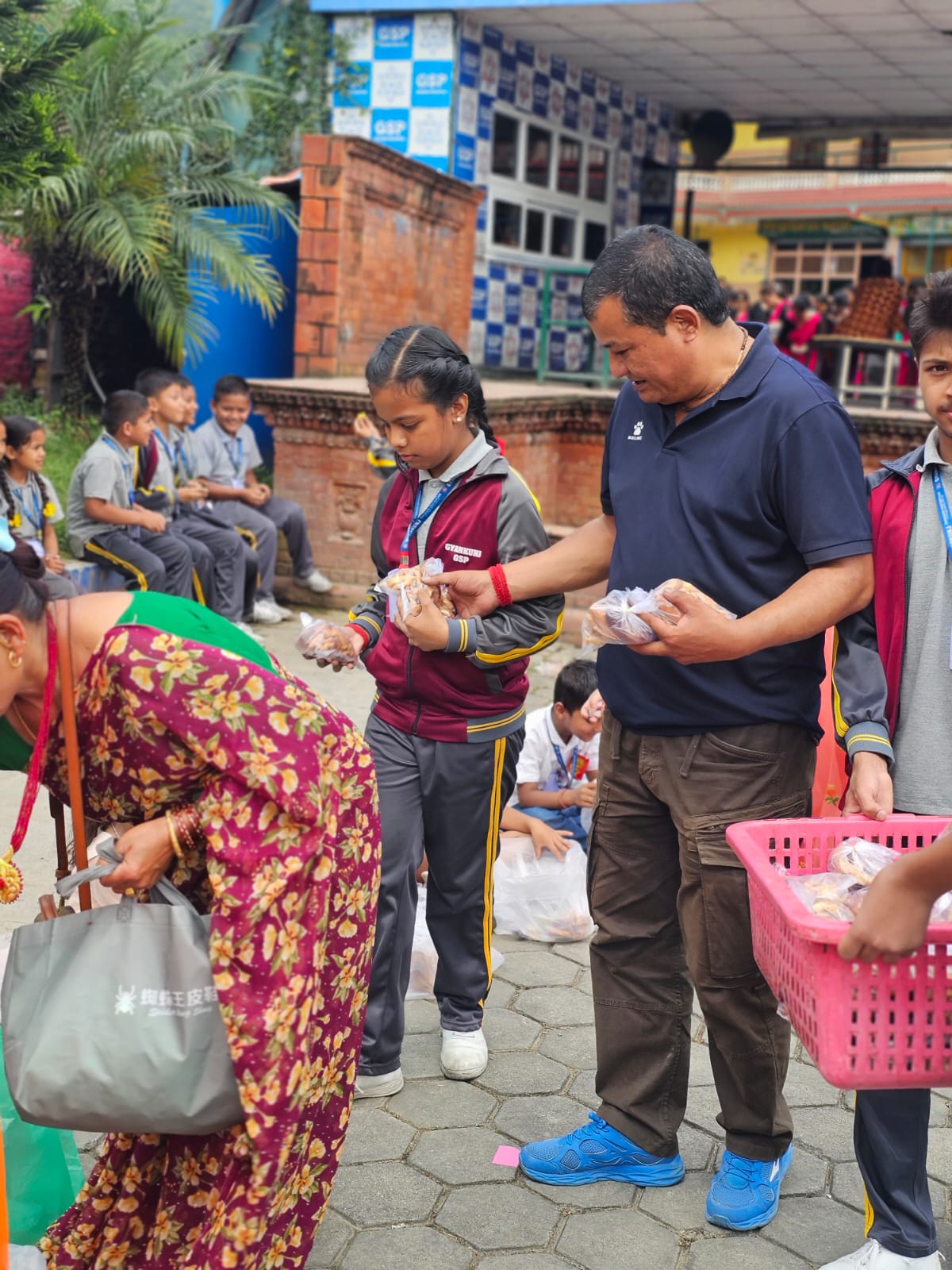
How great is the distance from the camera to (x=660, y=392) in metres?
2.68

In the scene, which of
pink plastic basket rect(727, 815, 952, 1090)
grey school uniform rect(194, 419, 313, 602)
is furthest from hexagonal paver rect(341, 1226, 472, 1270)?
grey school uniform rect(194, 419, 313, 602)

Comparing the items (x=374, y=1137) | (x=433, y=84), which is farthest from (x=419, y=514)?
(x=433, y=84)

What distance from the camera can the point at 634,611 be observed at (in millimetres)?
2492

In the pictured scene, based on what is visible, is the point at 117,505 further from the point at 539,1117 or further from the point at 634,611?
the point at 634,611

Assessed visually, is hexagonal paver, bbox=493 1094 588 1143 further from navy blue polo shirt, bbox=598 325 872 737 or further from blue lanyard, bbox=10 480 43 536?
blue lanyard, bbox=10 480 43 536

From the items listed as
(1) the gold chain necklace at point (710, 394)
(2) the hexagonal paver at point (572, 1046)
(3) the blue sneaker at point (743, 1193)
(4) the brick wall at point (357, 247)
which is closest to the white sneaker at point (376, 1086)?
(2) the hexagonal paver at point (572, 1046)

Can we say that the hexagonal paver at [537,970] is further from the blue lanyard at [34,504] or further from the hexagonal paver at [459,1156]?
the blue lanyard at [34,504]

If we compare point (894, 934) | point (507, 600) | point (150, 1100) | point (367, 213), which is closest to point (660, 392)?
point (507, 600)

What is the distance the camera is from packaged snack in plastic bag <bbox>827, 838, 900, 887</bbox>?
2295 mm

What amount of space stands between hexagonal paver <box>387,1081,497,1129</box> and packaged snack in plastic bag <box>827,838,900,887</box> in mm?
1358

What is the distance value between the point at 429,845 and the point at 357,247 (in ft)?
24.0

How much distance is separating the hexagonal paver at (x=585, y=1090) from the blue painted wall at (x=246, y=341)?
8.12 m

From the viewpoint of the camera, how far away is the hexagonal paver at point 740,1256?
108 inches

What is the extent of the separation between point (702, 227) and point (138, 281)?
842 inches
